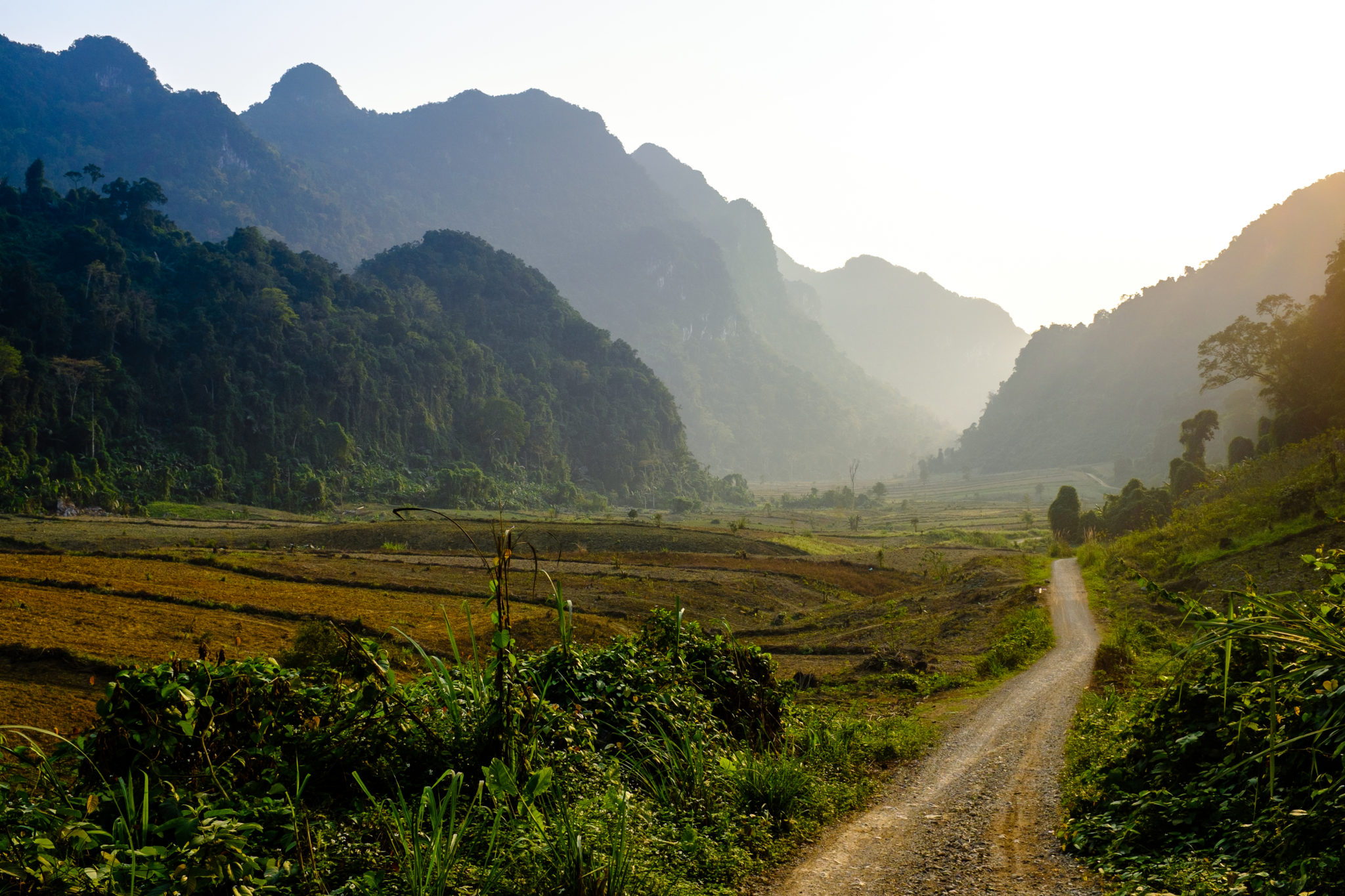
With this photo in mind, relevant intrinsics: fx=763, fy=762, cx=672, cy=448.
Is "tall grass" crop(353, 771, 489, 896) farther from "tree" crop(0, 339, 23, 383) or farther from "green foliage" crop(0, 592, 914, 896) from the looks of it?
"tree" crop(0, 339, 23, 383)

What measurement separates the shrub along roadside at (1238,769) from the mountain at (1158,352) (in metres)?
140

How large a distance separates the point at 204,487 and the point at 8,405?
14.9m

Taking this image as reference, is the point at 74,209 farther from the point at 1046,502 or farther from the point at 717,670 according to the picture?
the point at 1046,502

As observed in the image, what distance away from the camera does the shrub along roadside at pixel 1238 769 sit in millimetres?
3672

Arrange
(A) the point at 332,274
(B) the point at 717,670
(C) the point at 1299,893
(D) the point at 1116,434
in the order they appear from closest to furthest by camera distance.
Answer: (C) the point at 1299,893, (B) the point at 717,670, (A) the point at 332,274, (D) the point at 1116,434

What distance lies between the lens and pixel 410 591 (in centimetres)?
3069

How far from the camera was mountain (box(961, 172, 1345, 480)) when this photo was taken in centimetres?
14775

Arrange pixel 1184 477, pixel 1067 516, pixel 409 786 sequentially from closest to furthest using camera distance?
1. pixel 409 786
2. pixel 1184 477
3. pixel 1067 516

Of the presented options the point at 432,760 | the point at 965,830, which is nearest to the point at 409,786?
the point at 432,760

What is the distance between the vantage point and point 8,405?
58.2m

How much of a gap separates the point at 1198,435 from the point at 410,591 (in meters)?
55.9

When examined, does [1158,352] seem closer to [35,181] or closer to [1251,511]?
[1251,511]

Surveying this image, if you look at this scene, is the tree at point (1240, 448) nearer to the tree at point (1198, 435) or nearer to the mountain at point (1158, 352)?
the tree at point (1198, 435)

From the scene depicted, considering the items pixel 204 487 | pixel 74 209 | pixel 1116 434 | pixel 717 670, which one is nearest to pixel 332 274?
pixel 74 209
